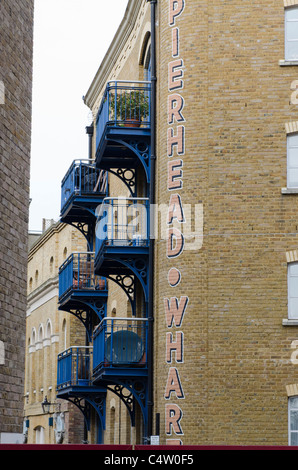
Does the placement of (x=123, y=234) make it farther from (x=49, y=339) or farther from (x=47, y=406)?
(x=49, y=339)

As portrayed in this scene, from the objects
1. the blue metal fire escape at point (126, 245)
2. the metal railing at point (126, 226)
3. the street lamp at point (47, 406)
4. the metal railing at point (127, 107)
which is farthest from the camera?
the street lamp at point (47, 406)

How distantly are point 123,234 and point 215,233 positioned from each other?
3.55m

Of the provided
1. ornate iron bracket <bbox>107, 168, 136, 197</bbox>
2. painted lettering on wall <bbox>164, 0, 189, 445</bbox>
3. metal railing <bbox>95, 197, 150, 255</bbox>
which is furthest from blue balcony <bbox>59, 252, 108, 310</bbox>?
painted lettering on wall <bbox>164, 0, 189, 445</bbox>

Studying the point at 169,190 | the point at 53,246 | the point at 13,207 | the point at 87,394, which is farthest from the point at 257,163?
the point at 53,246

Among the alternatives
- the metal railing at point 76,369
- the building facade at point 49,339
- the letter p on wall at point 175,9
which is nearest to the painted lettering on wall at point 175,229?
the letter p on wall at point 175,9

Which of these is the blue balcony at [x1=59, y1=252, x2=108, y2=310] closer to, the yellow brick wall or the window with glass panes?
the yellow brick wall

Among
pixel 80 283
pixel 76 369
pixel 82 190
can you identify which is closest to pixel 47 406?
pixel 76 369

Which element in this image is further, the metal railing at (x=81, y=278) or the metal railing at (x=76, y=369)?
the metal railing at (x=81, y=278)

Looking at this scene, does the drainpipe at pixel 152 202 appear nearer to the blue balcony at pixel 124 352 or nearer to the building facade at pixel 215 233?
the building facade at pixel 215 233

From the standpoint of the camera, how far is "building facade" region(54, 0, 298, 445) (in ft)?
69.6

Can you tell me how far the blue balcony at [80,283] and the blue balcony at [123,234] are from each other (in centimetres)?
482

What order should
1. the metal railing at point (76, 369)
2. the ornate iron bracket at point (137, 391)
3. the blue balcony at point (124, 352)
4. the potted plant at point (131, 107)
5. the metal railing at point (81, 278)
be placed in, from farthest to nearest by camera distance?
the metal railing at point (81, 278) → the metal railing at point (76, 369) → the potted plant at point (131, 107) → the blue balcony at point (124, 352) → the ornate iron bracket at point (137, 391)

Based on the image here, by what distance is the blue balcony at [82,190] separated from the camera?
30562mm

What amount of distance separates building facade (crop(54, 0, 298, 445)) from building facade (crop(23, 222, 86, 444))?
12633mm
